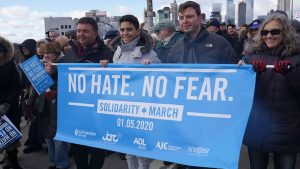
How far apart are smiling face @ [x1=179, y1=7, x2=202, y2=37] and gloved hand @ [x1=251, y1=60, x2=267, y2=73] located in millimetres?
736

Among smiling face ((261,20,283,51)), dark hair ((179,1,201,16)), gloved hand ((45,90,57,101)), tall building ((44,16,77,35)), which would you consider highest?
tall building ((44,16,77,35))

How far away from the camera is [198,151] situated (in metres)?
2.85

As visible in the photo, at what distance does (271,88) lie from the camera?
2709mm

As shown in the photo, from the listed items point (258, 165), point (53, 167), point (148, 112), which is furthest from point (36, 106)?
point (258, 165)

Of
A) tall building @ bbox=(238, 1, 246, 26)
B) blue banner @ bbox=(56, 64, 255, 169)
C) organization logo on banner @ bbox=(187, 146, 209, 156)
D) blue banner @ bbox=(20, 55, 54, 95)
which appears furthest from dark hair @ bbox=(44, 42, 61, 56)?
tall building @ bbox=(238, 1, 246, 26)

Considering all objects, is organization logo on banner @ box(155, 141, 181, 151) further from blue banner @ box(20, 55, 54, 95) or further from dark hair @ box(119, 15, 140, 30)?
blue banner @ box(20, 55, 54, 95)

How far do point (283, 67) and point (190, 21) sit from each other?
101cm

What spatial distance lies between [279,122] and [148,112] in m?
1.11

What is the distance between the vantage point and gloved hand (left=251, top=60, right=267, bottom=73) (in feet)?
8.63

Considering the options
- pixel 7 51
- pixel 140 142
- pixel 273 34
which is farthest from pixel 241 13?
pixel 140 142

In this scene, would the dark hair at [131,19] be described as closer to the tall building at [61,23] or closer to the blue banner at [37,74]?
the blue banner at [37,74]

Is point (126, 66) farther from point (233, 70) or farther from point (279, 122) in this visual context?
point (279, 122)

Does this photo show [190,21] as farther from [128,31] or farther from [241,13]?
[241,13]

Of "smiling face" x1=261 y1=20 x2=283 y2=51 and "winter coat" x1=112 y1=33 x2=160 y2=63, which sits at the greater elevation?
"smiling face" x1=261 y1=20 x2=283 y2=51
